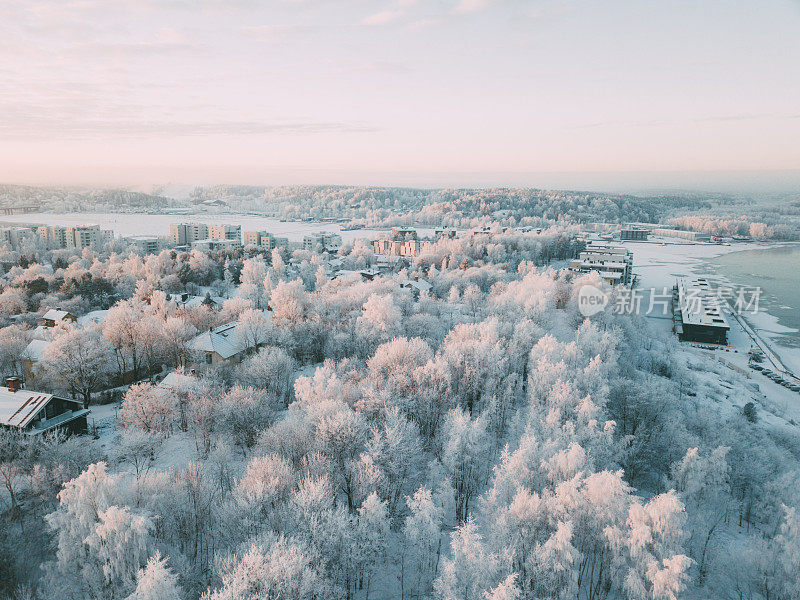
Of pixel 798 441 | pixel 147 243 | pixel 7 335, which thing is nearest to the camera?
pixel 798 441

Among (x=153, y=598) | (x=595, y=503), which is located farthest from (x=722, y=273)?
(x=153, y=598)

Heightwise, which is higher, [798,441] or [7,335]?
[7,335]

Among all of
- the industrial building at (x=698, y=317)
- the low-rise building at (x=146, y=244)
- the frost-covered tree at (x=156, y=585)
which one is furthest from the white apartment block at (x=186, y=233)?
the frost-covered tree at (x=156, y=585)

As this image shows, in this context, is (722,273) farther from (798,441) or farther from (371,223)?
(371,223)

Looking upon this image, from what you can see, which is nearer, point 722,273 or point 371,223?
point 722,273

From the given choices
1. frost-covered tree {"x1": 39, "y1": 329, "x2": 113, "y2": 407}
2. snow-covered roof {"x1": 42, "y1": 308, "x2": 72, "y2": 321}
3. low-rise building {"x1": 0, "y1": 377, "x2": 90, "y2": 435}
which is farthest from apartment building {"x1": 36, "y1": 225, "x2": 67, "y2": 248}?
low-rise building {"x1": 0, "y1": 377, "x2": 90, "y2": 435}

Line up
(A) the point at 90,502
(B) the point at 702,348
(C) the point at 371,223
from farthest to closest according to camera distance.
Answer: (C) the point at 371,223 → (B) the point at 702,348 → (A) the point at 90,502

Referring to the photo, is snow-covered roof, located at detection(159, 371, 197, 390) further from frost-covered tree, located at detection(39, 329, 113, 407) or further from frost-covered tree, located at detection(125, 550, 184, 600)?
frost-covered tree, located at detection(125, 550, 184, 600)
